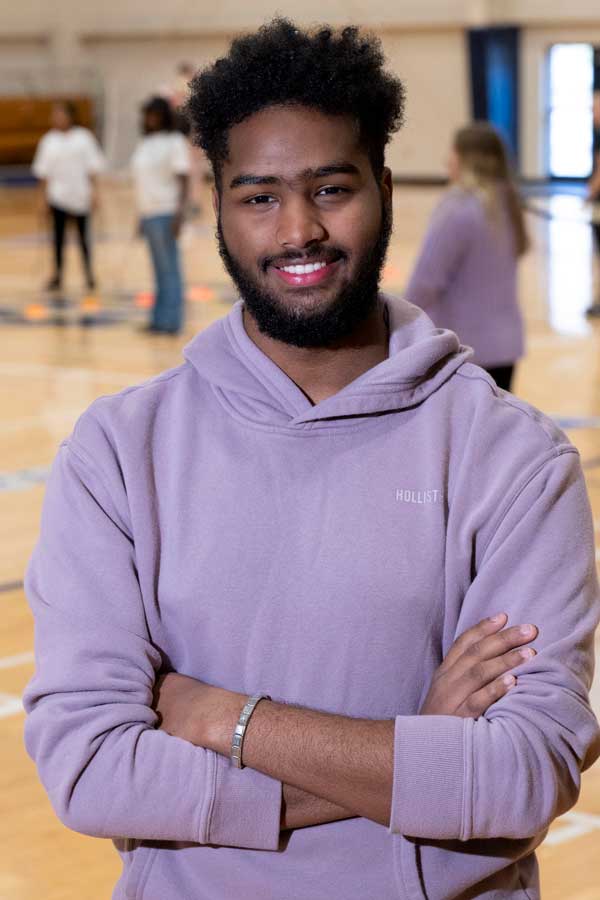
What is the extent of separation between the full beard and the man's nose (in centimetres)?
7

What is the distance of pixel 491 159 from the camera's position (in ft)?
25.0

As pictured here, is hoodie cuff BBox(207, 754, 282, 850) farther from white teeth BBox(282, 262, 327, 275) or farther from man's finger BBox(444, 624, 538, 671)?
white teeth BBox(282, 262, 327, 275)

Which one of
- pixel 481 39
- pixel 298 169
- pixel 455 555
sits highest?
pixel 298 169

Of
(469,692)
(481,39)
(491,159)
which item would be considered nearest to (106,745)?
(469,692)

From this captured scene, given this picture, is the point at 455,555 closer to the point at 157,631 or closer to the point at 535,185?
the point at 157,631

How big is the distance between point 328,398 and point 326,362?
73 mm

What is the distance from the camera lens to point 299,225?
2.08 meters

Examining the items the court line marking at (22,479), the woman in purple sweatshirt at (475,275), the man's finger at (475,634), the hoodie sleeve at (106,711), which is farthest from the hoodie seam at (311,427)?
the court line marking at (22,479)

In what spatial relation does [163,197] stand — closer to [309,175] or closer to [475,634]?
[309,175]

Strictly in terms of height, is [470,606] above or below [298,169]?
below

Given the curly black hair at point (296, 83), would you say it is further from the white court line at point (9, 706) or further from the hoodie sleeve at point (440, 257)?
the hoodie sleeve at point (440, 257)

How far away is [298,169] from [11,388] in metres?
9.39

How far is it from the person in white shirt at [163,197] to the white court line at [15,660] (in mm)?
7865

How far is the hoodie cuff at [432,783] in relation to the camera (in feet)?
6.39
